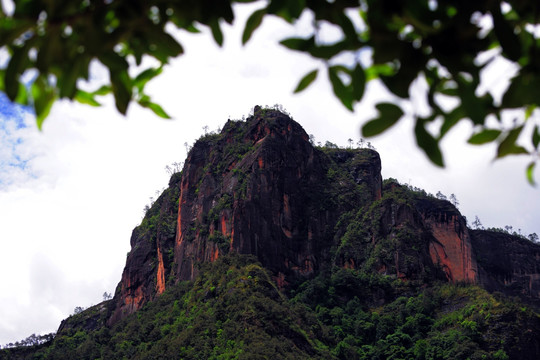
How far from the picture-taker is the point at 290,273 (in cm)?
5653

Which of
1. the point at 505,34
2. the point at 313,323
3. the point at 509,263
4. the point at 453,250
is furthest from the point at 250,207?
the point at 505,34

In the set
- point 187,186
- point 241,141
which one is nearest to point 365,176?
point 241,141

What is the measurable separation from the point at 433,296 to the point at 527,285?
35.9 meters

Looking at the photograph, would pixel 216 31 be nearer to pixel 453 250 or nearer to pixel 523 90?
pixel 523 90

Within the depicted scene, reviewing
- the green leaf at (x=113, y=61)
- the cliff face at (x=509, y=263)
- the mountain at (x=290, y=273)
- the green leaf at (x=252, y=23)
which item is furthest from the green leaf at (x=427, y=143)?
the cliff face at (x=509, y=263)

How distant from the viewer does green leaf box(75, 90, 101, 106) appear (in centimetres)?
194

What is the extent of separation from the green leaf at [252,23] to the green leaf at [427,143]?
54cm

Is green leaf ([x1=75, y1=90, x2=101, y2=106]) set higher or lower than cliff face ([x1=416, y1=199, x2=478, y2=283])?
lower

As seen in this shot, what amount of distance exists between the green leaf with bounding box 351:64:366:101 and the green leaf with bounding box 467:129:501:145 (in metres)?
0.33

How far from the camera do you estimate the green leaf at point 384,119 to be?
1668 mm

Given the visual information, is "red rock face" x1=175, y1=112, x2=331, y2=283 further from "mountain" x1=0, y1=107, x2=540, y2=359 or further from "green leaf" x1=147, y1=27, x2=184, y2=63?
"green leaf" x1=147, y1=27, x2=184, y2=63

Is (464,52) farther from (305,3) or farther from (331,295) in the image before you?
(331,295)

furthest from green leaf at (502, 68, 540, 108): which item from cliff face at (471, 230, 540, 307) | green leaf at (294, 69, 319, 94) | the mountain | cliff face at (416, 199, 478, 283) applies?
cliff face at (471, 230, 540, 307)

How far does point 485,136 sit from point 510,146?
73mm
